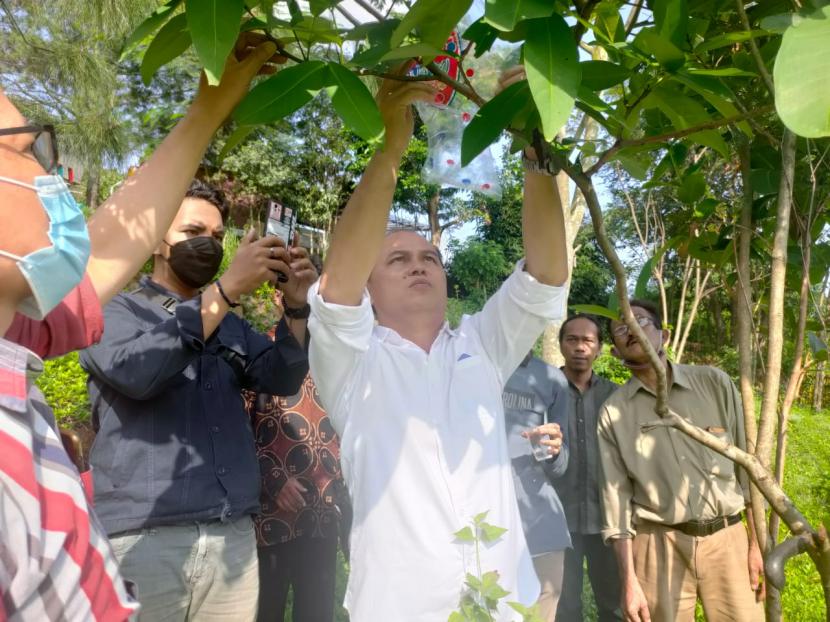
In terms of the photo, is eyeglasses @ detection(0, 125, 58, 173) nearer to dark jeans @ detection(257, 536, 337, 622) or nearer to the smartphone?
the smartphone

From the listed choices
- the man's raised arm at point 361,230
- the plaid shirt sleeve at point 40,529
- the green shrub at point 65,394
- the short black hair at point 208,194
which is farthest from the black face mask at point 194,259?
the green shrub at point 65,394

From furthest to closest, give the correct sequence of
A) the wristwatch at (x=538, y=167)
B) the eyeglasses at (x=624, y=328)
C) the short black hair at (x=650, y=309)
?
the short black hair at (x=650, y=309)
the eyeglasses at (x=624, y=328)
the wristwatch at (x=538, y=167)

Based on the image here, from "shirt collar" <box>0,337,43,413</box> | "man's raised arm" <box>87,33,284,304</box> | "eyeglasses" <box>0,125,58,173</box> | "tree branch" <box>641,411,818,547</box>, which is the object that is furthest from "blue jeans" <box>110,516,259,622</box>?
"tree branch" <box>641,411,818,547</box>

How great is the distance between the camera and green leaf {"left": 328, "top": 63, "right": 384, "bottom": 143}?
873 millimetres

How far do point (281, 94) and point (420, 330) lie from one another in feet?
2.75

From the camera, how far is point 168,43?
968mm

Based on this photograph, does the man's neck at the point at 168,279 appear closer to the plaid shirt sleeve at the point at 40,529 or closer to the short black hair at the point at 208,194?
the short black hair at the point at 208,194

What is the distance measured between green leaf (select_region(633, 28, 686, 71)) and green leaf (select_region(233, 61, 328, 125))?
42 centimetres

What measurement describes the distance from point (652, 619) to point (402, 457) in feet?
5.57

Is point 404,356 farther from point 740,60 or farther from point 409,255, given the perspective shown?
point 740,60

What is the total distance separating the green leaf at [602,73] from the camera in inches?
35.3

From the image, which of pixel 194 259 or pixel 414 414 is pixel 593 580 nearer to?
pixel 414 414

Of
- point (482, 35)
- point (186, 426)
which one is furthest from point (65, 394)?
point (482, 35)

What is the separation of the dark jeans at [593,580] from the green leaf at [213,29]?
283 centimetres
